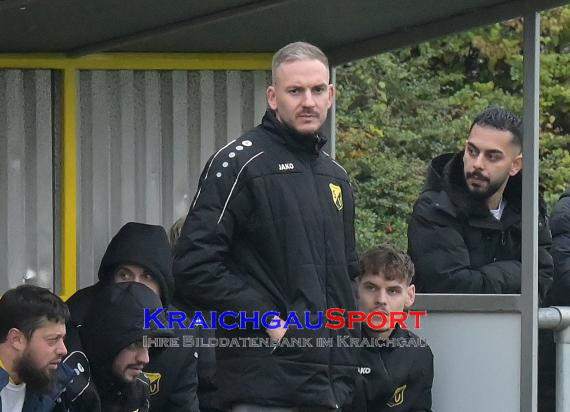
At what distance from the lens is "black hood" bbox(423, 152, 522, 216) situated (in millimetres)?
6785

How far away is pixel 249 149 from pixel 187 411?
1373mm

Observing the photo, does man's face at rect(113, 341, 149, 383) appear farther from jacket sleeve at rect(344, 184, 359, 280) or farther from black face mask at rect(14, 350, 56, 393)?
jacket sleeve at rect(344, 184, 359, 280)

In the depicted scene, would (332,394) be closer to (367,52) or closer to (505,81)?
(367,52)

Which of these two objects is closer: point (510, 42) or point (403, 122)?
point (403, 122)

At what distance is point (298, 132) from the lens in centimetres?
534

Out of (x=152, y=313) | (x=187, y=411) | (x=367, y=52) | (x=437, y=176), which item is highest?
(x=367, y=52)

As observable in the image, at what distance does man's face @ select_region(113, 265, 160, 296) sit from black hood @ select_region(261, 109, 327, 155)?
3.94ft

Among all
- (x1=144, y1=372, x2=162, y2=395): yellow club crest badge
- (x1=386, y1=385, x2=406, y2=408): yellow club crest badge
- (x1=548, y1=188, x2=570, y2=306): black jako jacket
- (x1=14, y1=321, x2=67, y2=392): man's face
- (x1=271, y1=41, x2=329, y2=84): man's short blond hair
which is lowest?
(x1=386, y1=385, x2=406, y2=408): yellow club crest badge

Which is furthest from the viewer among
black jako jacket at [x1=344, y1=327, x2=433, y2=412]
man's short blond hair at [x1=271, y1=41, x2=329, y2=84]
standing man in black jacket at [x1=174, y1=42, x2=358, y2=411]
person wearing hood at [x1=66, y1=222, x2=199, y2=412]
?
black jako jacket at [x1=344, y1=327, x2=433, y2=412]

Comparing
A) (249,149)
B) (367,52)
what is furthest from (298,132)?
(367,52)

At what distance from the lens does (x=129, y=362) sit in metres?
5.91

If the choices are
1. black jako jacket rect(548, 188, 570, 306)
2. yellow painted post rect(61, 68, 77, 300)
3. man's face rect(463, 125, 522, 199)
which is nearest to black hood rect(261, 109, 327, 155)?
man's face rect(463, 125, 522, 199)

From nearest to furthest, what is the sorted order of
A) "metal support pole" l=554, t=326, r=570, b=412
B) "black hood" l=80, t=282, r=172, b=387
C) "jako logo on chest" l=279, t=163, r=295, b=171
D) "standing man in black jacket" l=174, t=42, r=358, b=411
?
"standing man in black jacket" l=174, t=42, r=358, b=411 < "jako logo on chest" l=279, t=163, r=295, b=171 < "black hood" l=80, t=282, r=172, b=387 < "metal support pole" l=554, t=326, r=570, b=412

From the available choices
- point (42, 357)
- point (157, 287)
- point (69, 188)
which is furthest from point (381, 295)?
point (42, 357)
